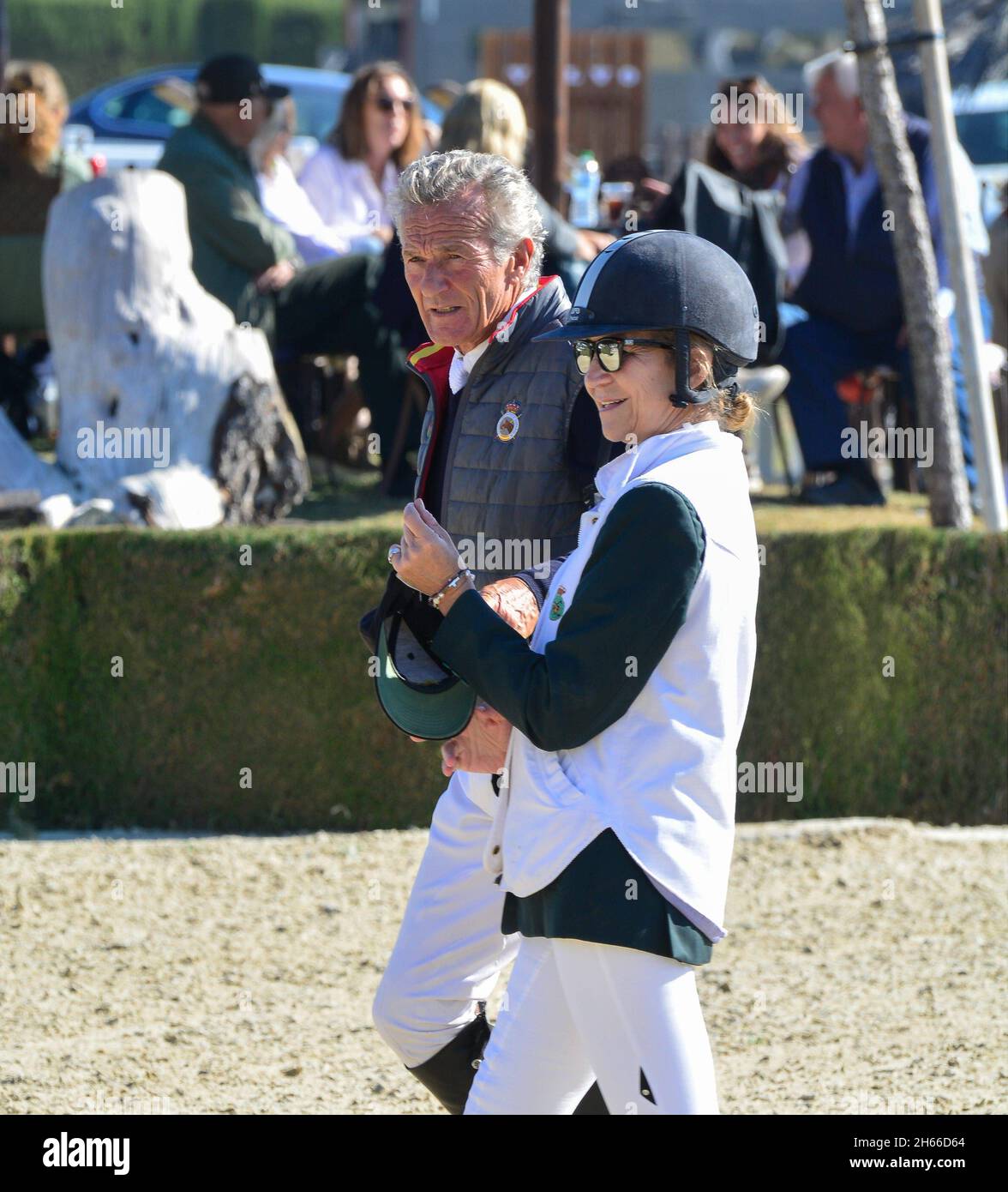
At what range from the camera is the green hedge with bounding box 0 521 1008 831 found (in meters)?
5.78

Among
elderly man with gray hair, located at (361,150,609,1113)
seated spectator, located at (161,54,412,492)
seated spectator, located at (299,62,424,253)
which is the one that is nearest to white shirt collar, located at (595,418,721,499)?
elderly man with gray hair, located at (361,150,609,1113)

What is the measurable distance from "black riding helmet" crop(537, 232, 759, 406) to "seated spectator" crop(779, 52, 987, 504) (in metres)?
5.45

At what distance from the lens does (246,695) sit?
584cm

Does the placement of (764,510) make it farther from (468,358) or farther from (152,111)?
(152,111)

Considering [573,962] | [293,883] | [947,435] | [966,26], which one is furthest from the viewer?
[966,26]

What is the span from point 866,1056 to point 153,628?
272cm

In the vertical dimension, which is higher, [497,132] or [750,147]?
[750,147]

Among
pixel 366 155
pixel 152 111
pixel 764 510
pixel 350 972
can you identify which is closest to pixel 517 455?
pixel 350 972

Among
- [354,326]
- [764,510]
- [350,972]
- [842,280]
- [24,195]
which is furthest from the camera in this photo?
[24,195]

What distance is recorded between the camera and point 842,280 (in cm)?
803

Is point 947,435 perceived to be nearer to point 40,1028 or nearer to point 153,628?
point 153,628

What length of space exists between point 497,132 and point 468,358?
383 centimetres

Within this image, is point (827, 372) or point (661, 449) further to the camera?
point (827, 372)

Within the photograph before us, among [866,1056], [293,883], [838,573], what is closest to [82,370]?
[293,883]
